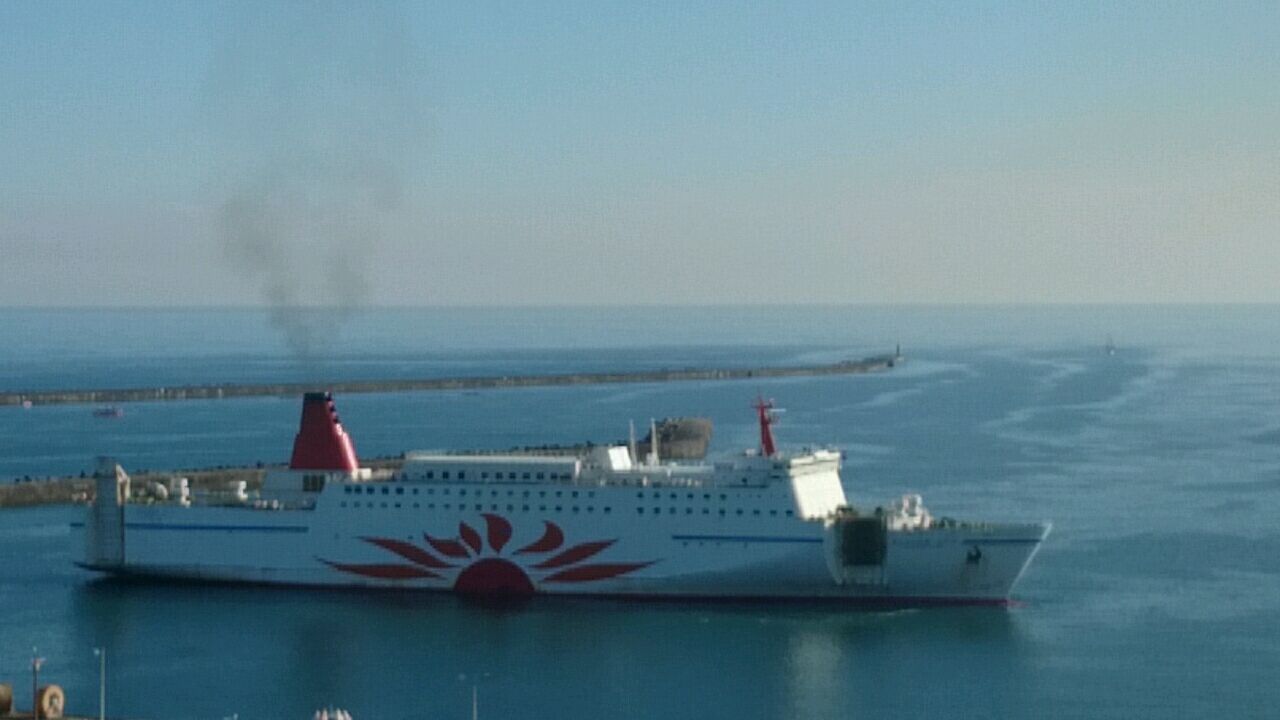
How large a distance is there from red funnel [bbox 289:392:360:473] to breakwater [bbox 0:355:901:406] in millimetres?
50137

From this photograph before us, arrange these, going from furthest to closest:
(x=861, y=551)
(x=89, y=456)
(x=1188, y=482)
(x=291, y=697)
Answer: (x=89, y=456) < (x=1188, y=482) < (x=861, y=551) < (x=291, y=697)

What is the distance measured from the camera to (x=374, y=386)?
107 m

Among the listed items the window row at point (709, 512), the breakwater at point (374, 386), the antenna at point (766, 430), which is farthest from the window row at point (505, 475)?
the breakwater at point (374, 386)

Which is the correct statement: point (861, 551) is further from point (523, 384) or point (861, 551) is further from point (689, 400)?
point (523, 384)

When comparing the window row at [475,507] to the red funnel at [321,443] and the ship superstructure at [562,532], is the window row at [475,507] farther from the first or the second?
the red funnel at [321,443]

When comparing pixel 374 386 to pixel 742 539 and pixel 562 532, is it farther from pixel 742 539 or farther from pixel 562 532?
pixel 742 539

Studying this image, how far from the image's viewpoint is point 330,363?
14675cm

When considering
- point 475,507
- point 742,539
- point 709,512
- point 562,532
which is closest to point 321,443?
point 475,507

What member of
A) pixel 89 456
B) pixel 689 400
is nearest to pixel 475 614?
pixel 89 456

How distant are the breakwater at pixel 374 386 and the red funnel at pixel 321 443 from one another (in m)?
50.1

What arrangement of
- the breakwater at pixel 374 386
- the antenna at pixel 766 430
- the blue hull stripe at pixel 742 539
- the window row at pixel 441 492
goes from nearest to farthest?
the blue hull stripe at pixel 742 539 → the antenna at pixel 766 430 → the window row at pixel 441 492 → the breakwater at pixel 374 386

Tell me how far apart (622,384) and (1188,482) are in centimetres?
6306

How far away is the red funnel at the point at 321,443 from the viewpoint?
38.8 m

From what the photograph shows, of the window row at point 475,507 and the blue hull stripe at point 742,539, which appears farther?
the window row at point 475,507
